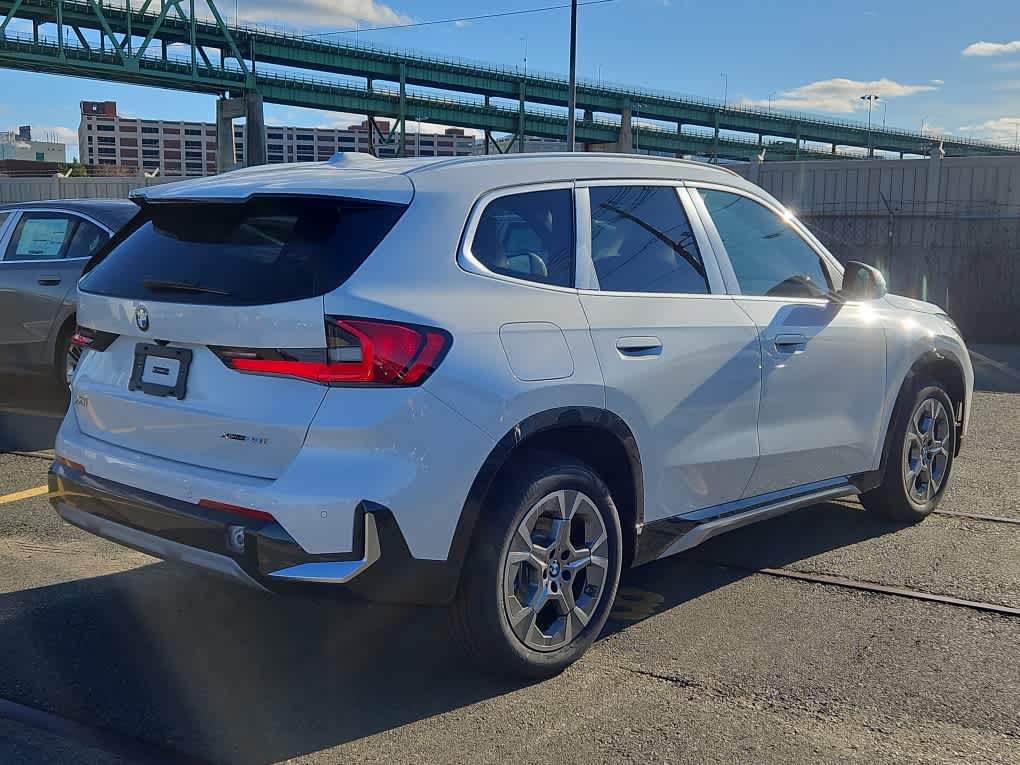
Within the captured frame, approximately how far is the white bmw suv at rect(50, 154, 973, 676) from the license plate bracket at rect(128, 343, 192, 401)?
10 mm

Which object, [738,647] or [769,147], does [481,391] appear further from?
[769,147]

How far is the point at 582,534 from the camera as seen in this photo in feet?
12.5

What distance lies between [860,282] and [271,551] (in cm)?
315

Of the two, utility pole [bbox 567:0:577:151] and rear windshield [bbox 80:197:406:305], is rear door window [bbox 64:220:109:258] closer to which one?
rear windshield [bbox 80:197:406:305]

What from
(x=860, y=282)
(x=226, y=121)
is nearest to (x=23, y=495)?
(x=860, y=282)

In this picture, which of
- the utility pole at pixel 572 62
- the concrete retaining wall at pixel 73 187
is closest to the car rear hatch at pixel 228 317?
the concrete retaining wall at pixel 73 187

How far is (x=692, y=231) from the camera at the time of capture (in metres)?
4.43

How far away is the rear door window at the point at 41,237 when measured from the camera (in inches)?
336

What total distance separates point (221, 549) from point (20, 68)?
6234 centimetres

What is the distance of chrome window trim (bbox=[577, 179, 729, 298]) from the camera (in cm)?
392

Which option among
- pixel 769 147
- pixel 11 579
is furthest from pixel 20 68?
pixel 769 147

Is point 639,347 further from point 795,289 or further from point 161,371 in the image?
point 161,371

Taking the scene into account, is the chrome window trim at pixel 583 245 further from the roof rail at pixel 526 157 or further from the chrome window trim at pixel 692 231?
the roof rail at pixel 526 157

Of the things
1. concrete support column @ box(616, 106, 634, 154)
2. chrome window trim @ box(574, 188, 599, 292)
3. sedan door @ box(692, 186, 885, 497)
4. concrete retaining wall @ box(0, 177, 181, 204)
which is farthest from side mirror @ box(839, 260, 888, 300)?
concrete support column @ box(616, 106, 634, 154)
